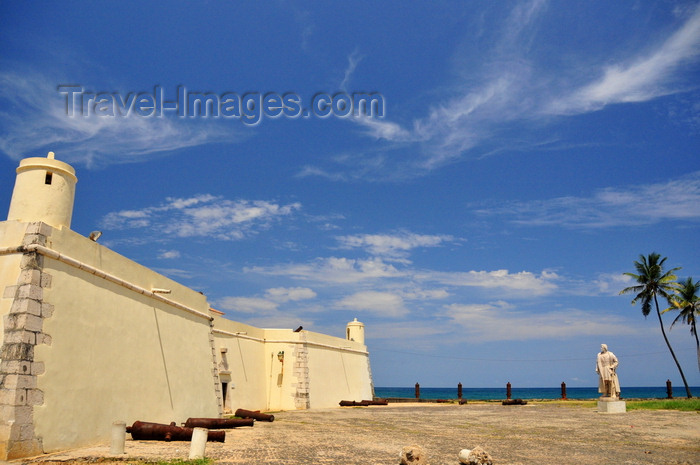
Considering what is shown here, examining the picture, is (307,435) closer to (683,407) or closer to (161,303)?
(161,303)

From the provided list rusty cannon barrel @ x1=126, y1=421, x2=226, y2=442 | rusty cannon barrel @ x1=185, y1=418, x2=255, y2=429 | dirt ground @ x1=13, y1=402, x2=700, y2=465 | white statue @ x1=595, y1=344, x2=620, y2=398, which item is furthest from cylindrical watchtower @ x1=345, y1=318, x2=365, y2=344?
rusty cannon barrel @ x1=126, y1=421, x2=226, y2=442

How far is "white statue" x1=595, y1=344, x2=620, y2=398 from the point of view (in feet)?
65.0

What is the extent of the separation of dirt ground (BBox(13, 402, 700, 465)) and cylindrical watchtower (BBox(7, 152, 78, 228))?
15.5 ft

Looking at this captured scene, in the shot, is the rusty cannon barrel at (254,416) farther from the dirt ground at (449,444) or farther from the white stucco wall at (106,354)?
the dirt ground at (449,444)

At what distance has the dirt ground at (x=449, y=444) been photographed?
28.6 ft

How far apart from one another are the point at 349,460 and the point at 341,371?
23185 mm

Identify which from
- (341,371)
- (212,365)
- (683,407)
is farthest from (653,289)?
(212,365)

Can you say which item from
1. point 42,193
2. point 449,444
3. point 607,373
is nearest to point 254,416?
point 449,444

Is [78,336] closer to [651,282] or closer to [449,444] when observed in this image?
[449,444]

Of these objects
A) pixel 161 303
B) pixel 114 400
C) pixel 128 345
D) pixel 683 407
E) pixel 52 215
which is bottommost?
pixel 683 407

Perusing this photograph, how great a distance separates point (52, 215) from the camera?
1053 cm

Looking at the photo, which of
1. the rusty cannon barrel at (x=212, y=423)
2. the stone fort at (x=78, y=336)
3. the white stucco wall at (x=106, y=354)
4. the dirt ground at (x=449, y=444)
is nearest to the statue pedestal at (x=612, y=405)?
the dirt ground at (x=449, y=444)

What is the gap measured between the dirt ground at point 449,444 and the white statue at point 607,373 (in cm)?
363

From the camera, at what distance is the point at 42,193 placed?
10.5 metres
